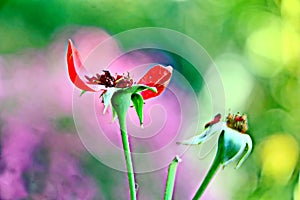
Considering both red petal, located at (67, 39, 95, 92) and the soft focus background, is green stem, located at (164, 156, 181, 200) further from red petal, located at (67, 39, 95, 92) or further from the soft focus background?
red petal, located at (67, 39, 95, 92)

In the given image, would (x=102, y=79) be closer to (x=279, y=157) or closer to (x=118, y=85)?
(x=118, y=85)

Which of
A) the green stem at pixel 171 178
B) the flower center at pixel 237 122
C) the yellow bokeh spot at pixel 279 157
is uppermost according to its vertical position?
the flower center at pixel 237 122

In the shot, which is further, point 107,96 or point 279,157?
point 279,157

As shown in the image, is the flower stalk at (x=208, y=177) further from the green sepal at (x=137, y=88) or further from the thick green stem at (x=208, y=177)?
the green sepal at (x=137, y=88)

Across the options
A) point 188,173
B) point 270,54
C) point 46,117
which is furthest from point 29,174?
point 270,54

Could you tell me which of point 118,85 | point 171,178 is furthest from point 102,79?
point 171,178

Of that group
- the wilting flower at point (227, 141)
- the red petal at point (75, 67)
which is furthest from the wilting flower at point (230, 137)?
the red petal at point (75, 67)
